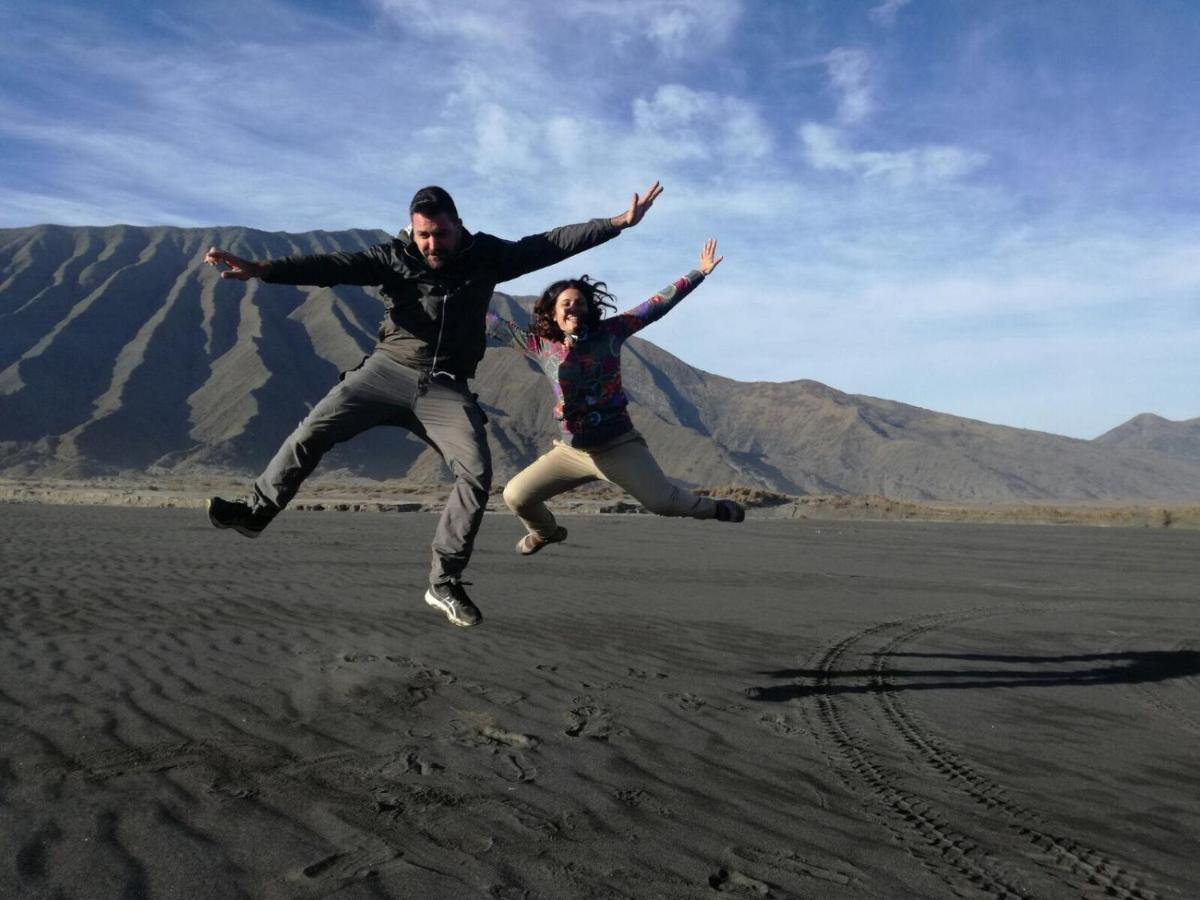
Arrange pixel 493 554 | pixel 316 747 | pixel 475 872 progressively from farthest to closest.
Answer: pixel 493 554 < pixel 316 747 < pixel 475 872

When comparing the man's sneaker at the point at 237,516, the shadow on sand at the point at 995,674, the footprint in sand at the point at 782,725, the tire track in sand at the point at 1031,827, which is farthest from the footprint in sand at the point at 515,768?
the man's sneaker at the point at 237,516

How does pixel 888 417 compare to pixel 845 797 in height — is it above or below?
above

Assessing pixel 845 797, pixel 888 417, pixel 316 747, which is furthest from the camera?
pixel 888 417

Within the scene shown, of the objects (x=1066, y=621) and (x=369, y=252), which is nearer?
(x=369, y=252)

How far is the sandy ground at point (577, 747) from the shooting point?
294 cm

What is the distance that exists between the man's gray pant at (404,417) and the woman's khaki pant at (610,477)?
0.72 meters

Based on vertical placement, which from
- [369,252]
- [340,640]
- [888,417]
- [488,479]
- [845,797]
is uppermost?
[888,417]

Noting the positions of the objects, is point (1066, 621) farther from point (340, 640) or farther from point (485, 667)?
point (340, 640)

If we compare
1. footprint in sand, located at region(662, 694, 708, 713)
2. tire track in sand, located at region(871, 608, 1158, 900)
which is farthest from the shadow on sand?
tire track in sand, located at region(871, 608, 1158, 900)

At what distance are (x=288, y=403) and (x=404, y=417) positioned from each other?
3477 inches

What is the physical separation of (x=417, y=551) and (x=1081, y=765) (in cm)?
1279

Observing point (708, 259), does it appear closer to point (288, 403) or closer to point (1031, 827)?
point (1031, 827)

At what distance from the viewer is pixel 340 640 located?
6.86 meters

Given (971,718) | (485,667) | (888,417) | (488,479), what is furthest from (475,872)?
(888,417)
